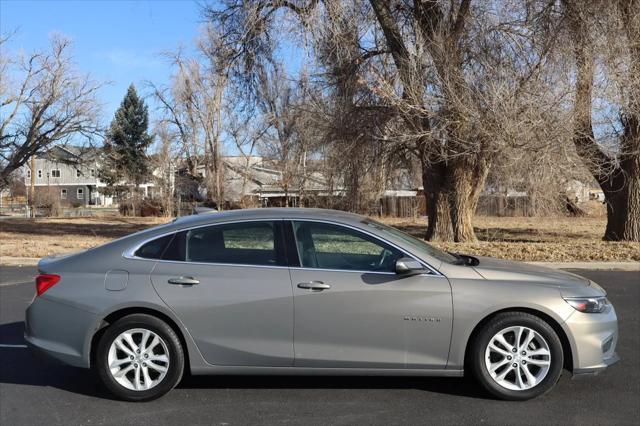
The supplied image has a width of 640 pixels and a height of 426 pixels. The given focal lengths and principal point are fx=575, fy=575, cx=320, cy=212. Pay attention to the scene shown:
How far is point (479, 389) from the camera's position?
471cm

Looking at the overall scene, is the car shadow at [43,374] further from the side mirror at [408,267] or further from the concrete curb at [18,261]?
the concrete curb at [18,261]

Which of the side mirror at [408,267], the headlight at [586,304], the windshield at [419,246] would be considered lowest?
the headlight at [586,304]

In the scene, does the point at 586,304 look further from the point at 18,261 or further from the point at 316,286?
the point at 18,261

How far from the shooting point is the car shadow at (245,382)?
4785 millimetres

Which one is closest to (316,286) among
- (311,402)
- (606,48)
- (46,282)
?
(311,402)

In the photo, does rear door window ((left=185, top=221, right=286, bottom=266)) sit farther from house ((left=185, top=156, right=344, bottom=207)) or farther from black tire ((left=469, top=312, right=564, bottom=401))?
house ((left=185, top=156, right=344, bottom=207))

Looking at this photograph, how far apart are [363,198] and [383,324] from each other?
1563 cm

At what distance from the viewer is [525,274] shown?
4609 millimetres

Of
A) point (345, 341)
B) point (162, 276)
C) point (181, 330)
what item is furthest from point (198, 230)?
point (345, 341)

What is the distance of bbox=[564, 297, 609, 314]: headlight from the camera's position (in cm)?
446

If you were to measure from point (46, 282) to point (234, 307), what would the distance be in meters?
1.56

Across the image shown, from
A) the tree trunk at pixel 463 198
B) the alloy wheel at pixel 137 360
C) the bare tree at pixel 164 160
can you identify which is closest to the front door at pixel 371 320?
the alloy wheel at pixel 137 360

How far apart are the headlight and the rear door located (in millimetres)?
2187

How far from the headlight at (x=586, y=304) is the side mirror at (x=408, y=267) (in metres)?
1.16
